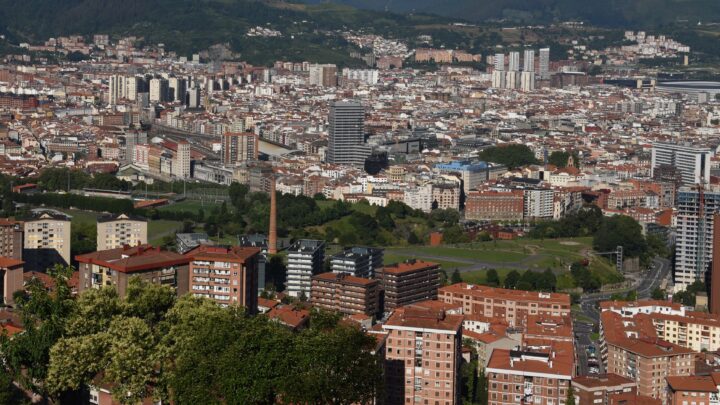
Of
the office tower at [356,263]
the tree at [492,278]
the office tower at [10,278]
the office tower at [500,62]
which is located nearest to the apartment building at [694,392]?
the office tower at [356,263]

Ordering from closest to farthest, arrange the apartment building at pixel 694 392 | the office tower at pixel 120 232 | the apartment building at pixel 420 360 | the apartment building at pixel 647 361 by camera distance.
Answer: the apartment building at pixel 420 360 → the apartment building at pixel 694 392 → the apartment building at pixel 647 361 → the office tower at pixel 120 232

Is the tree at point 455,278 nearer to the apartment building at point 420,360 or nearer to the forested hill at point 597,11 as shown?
the apartment building at point 420,360

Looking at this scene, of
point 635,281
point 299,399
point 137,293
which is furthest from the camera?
point 635,281

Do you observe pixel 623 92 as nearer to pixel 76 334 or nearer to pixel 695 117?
pixel 695 117

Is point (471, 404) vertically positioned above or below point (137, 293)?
below

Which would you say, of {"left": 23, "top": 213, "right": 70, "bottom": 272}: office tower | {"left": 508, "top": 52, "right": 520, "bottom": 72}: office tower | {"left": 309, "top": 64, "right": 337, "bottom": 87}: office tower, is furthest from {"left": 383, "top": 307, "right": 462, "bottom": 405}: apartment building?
{"left": 508, "top": 52, "right": 520, "bottom": 72}: office tower

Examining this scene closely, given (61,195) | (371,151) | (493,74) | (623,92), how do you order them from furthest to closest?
(493,74), (623,92), (371,151), (61,195)

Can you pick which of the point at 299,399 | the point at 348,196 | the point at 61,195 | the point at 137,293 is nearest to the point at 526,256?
the point at 348,196
